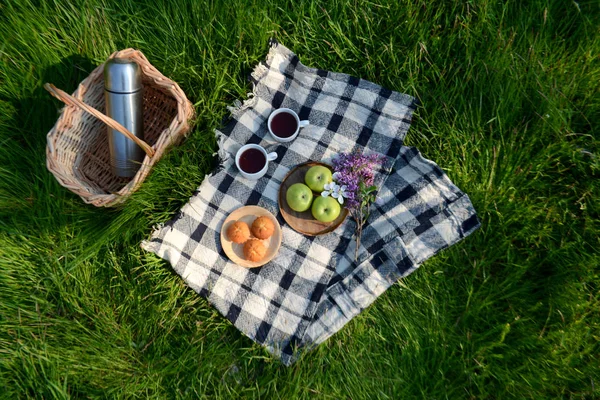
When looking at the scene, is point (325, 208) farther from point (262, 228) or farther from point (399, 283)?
point (399, 283)

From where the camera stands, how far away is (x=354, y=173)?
2605 millimetres

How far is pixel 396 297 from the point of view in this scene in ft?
8.50

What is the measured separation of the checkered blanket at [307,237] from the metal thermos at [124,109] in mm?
447

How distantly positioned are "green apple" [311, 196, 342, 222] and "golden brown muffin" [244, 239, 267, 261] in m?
0.40

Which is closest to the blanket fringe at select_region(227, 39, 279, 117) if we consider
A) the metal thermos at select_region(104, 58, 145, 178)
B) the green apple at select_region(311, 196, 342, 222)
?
the metal thermos at select_region(104, 58, 145, 178)

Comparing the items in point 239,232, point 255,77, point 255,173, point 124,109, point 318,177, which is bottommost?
point 239,232

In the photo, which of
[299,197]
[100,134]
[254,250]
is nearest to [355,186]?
[299,197]

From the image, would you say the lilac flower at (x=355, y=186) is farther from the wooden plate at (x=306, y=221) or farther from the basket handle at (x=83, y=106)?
the basket handle at (x=83, y=106)

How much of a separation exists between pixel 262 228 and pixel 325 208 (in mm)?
409

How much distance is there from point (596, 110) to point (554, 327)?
1406 millimetres

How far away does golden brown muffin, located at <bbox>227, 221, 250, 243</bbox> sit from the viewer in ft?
8.31

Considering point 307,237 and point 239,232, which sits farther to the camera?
point 307,237

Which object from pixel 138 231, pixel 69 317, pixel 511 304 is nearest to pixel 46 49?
pixel 138 231

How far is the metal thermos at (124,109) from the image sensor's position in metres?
2.30
